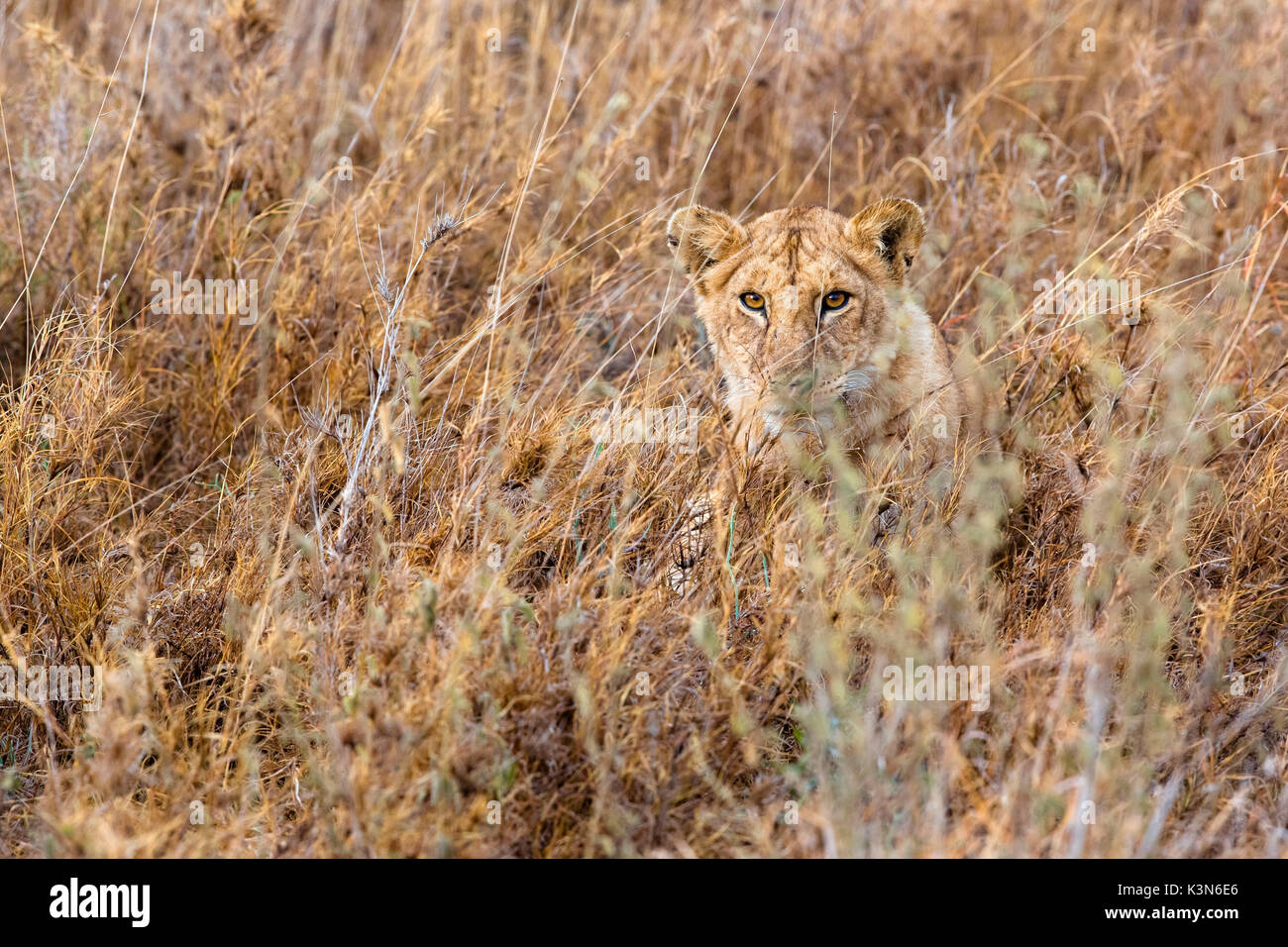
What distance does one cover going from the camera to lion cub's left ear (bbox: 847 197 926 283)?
13.2ft

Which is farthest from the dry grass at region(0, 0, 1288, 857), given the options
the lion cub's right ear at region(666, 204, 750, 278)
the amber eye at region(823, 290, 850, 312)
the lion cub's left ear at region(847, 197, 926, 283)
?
the amber eye at region(823, 290, 850, 312)

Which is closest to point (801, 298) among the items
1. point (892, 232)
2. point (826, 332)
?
point (826, 332)

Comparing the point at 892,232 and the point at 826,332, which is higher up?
the point at 892,232

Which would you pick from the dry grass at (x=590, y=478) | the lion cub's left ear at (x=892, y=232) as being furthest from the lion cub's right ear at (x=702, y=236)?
the lion cub's left ear at (x=892, y=232)

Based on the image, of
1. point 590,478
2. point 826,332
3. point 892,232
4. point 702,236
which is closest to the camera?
point 590,478

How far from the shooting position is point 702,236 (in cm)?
429

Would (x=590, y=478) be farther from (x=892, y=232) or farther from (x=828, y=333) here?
(x=892, y=232)

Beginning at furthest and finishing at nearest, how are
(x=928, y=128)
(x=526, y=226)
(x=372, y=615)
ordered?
(x=928, y=128) < (x=526, y=226) < (x=372, y=615)

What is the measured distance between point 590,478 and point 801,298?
0.91 m

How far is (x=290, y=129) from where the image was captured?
5.52 meters
